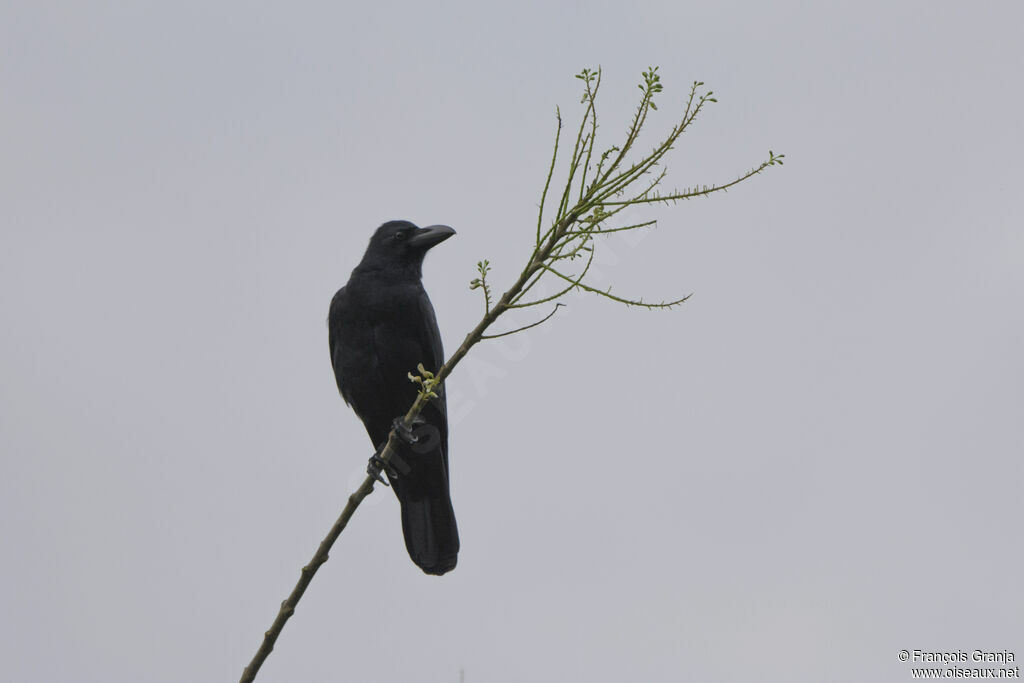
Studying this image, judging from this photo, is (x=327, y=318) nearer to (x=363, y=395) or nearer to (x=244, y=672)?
(x=363, y=395)

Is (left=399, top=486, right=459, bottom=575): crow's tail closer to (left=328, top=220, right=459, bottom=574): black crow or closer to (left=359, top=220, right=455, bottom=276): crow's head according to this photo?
(left=328, top=220, right=459, bottom=574): black crow

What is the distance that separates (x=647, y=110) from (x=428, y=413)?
4219mm

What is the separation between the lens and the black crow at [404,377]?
7.09 m


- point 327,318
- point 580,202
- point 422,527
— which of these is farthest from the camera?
point 327,318

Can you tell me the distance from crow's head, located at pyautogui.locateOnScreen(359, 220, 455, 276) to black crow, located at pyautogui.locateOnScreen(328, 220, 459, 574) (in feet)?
0.03

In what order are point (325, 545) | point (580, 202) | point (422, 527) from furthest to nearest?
point (422, 527) < point (325, 545) < point (580, 202)

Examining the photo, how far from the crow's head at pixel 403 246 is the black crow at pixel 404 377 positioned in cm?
1

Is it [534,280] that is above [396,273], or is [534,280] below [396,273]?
below

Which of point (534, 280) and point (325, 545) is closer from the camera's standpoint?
point (534, 280)

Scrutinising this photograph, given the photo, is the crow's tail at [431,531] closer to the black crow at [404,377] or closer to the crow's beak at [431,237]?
the black crow at [404,377]

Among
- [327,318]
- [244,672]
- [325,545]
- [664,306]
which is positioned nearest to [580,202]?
[664,306]

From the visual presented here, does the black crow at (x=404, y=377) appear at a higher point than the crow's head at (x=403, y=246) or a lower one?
lower

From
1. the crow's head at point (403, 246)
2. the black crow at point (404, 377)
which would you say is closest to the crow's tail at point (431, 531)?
the black crow at point (404, 377)

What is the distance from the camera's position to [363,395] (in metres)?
7.23
